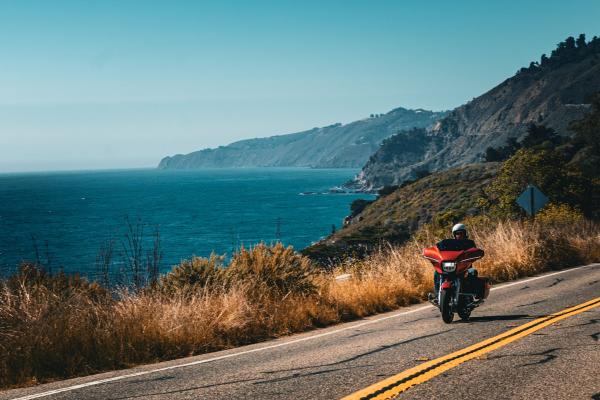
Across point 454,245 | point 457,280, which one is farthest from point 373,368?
point 454,245

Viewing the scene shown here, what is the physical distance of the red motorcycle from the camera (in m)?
9.40

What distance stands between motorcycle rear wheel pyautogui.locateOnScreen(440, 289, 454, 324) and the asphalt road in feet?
0.48

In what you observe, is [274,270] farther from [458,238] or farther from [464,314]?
[464,314]

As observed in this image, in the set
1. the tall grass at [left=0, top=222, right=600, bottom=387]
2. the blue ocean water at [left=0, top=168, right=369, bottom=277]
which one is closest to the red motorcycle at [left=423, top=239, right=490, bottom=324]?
the tall grass at [left=0, top=222, right=600, bottom=387]

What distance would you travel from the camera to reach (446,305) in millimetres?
9367

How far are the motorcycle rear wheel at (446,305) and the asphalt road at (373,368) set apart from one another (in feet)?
0.48

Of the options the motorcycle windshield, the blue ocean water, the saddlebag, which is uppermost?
the motorcycle windshield

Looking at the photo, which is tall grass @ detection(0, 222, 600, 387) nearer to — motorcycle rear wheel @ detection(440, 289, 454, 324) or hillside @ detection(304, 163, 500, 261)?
motorcycle rear wheel @ detection(440, 289, 454, 324)

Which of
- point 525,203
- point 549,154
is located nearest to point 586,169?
point 549,154

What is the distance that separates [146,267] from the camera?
11266 millimetres

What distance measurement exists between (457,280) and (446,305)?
1.45 feet

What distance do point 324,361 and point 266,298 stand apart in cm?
366

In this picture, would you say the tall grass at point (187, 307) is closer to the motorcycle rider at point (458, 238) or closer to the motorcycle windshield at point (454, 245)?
the motorcycle rider at point (458, 238)

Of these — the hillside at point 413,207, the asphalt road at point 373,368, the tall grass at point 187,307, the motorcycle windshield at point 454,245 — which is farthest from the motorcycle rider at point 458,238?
the hillside at point 413,207
